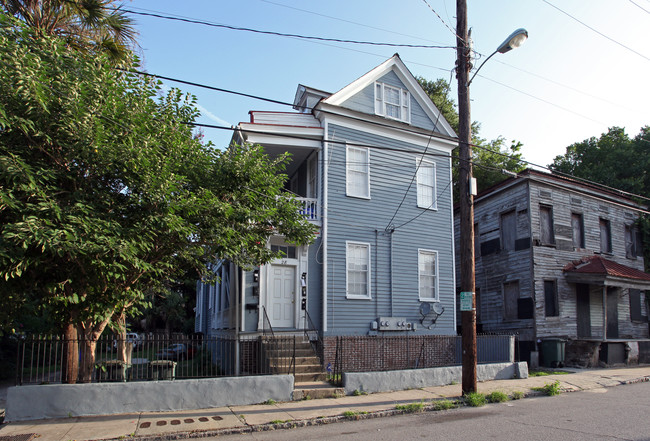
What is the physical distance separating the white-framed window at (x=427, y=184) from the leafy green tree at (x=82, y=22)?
10.7 meters

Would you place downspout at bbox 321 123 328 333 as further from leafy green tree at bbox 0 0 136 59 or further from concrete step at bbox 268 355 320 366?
leafy green tree at bbox 0 0 136 59

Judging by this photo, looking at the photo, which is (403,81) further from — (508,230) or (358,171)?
(508,230)

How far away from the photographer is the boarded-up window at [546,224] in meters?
20.2

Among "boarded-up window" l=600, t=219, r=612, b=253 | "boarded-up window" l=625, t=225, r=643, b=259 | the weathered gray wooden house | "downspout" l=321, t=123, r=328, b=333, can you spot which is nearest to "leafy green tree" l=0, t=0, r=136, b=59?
"downspout" l=321, t=123, r=328, b=333

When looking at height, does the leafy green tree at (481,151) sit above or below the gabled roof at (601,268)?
above

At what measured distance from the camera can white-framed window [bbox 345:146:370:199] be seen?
54.3 feet

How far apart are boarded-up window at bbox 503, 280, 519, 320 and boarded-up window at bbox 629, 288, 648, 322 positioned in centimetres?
685

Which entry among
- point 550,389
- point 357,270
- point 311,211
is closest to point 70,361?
point 311,211

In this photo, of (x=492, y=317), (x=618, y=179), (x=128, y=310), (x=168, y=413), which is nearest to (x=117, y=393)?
(x=168, y=413)

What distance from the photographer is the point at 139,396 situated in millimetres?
9695

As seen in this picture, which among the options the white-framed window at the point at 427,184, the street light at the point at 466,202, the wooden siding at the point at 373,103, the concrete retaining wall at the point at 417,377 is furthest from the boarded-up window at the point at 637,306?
the street light at the point at 466,202

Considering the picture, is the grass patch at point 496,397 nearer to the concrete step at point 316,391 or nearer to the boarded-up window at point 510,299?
the concrete step at point 316,391

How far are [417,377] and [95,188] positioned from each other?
8867mm

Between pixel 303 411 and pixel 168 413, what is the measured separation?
8.88ft
